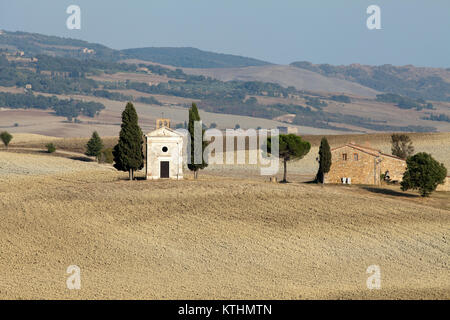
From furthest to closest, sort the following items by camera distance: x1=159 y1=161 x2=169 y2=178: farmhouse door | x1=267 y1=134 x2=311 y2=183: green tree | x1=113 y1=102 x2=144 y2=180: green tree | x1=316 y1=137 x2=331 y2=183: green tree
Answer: x1=267 y1=134 x2=311 y2=183: green tree
x1=316 y1=137 x2=331 y2=183: green tree
x1=159 y1=161 x2=169 y2=178: farmhouse door
x1=113 y1=102 x2=144 y2=180: green tree

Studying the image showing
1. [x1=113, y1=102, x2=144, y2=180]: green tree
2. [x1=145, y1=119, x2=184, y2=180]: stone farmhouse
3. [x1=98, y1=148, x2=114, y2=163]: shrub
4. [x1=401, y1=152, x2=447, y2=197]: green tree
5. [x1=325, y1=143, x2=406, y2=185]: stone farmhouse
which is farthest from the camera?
[x1=98, y1=148, x2=114, y2=163]: shrub

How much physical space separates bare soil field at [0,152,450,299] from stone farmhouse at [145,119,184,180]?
3273 millimetres

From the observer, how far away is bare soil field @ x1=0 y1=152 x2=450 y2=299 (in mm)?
45562

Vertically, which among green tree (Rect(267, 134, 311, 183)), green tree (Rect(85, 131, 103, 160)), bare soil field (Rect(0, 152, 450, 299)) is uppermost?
green tree (Rect(267, 134, 311, 183))

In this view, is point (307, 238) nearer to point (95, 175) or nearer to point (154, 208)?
point (154, 208)

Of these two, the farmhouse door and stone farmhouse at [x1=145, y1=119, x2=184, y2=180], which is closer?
stone farmhouse at [x1=145, y1=119, x2=184, y2=180]

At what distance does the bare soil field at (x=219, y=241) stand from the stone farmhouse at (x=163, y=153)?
3273 millimetres

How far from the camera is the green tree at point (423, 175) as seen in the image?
8031 centimetres

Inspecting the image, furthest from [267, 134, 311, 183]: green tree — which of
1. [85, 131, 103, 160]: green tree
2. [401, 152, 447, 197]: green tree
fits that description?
[85, 131, 103, 160]: green tree

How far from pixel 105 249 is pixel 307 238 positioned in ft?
50.3

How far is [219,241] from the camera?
2291 inches

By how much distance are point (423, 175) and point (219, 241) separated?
30.7 m

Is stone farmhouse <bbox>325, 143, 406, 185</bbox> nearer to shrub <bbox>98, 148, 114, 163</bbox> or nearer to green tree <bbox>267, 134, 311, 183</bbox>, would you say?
green tree <bbox>267, 134, 311, 183</bbox>
